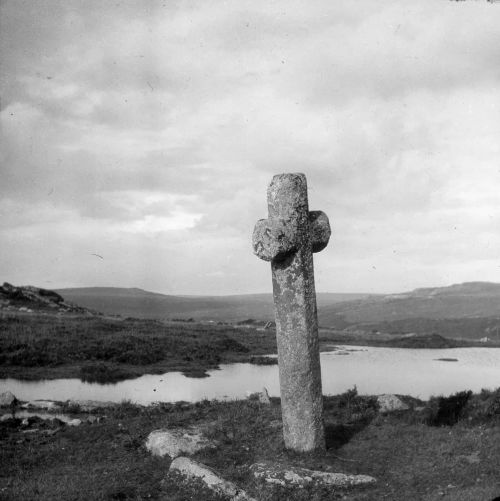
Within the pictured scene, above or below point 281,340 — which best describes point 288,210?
above

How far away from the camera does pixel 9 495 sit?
31.5ft

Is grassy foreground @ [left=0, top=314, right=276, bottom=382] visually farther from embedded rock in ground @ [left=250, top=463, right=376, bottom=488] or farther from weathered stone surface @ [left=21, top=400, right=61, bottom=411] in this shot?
embedded rock in ground @ [left=250, top=463, right=376, bottom=488]

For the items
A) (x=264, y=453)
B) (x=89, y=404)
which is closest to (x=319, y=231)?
(x=264, y=453)

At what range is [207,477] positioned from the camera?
9.73 m

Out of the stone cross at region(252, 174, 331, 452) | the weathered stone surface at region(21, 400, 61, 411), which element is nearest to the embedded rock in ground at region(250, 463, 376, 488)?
the stone cross at region(252, 174, 331, 452)

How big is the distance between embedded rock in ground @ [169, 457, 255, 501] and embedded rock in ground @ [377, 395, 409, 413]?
6064 millimetres

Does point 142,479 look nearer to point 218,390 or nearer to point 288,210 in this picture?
point 288,210

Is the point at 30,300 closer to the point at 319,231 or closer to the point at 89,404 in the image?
the point at 89,404

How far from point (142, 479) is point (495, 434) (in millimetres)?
7258

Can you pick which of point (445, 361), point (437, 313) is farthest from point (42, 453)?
point (437, 313)

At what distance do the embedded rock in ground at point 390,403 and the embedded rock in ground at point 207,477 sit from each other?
19.9 feet

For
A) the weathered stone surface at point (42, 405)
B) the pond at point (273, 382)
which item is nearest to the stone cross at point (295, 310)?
the pond at point (273, 382)

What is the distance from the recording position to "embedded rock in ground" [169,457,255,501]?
9.30 metres

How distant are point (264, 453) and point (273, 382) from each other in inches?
517
